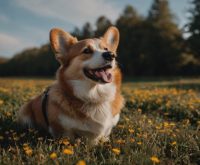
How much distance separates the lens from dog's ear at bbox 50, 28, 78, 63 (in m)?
4.65

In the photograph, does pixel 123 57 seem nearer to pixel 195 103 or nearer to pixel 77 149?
pixel 195 103

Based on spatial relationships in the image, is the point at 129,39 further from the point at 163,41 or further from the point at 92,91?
the point at 92,91

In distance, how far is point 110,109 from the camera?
4.48 metres

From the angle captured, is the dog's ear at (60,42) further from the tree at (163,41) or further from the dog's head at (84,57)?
the tree at (163,41)

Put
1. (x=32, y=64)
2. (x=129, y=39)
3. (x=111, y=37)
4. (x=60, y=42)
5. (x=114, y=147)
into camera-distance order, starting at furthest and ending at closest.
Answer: (x=32, y=64), (x=129, y=39), (x=111, y=37), (x=60, y=42), (x=114, y=147)

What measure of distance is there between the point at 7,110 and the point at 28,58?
47063 mm

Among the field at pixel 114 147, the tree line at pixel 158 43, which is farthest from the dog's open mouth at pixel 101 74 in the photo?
the tree line at pixel 158 43

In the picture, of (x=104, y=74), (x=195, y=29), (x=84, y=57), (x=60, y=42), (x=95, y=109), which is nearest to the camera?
(x=95, y=109)

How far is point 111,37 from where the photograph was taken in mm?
5277

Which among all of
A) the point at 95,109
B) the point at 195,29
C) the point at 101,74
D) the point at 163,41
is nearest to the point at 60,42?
the point at 101,74

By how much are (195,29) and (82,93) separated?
91.0ft

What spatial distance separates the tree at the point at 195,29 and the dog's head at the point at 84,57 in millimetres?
26598

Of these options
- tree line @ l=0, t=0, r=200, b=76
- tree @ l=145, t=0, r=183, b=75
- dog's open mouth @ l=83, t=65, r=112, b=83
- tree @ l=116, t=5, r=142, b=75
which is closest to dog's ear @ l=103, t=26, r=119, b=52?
dog's open mouth @ l=83, t=65, r=112, b=83

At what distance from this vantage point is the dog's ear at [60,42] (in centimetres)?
465
